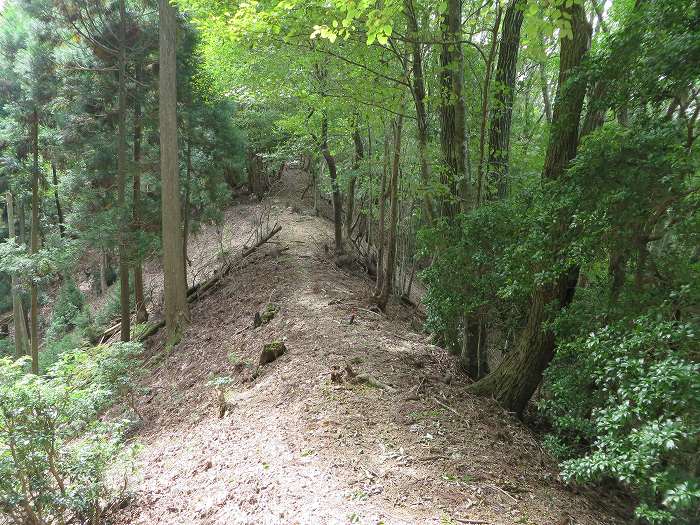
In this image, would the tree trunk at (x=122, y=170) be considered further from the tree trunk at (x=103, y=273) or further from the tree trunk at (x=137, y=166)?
the tree trunk at (x=103, y=273)

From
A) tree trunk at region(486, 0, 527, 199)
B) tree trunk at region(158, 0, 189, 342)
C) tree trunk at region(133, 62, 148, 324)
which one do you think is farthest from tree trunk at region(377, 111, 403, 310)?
tree trunk at region(133, 62, 148, 324)


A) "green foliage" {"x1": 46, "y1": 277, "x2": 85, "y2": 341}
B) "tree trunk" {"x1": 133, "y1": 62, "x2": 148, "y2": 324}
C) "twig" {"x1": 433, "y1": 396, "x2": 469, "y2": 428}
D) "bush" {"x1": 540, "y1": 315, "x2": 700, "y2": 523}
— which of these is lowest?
"green foliage" {"x1": 46, "y1": 277, "x2": 85, "y2": 341}

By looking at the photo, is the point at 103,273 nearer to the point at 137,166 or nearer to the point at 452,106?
the point at 137,166

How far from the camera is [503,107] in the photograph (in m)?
6.68

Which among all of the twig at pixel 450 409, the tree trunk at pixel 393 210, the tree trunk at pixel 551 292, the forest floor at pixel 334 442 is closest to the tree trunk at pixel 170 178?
the forest floor at pixel 334 442

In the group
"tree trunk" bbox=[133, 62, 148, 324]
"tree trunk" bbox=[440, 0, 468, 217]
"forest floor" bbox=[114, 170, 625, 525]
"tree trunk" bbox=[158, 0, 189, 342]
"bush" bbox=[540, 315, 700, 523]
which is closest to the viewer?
"bush" bbox=[540, 315, 700, 523]

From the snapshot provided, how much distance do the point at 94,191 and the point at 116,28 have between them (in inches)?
172

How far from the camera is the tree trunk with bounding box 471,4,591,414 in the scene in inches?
184

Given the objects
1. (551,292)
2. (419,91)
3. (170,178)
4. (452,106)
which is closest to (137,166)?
(170,178)

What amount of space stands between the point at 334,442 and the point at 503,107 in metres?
5.25

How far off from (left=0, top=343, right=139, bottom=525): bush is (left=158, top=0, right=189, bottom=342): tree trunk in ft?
18.2

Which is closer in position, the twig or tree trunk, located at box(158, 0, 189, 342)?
the twig

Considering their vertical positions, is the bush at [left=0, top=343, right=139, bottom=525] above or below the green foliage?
above

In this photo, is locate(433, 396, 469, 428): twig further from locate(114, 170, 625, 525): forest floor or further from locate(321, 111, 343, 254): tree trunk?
locate(321, 111, 343, 254): tree trunk
